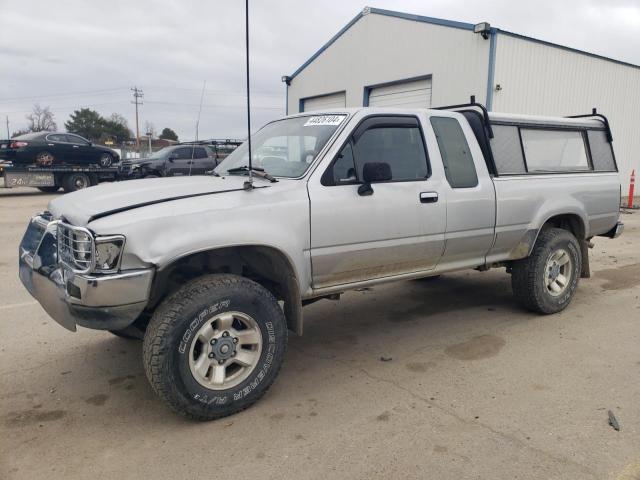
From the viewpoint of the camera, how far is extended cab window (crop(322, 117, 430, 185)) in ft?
12.2

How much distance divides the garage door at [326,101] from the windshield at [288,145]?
16745 mm

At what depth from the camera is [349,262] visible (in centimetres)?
373

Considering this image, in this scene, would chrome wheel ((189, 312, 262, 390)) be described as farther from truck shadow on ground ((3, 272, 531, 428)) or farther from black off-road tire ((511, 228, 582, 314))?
black off-road tire ((511, 228, 582, 314))

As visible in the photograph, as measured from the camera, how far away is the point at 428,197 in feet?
13.3

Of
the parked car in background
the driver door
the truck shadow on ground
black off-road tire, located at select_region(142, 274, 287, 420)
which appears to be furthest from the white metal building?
black off-road tire, located at select_region(142, 274, 287, 420)

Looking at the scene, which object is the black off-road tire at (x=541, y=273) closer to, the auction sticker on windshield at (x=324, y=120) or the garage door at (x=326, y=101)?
the auction sticker on windshield at (x=324, y=120)

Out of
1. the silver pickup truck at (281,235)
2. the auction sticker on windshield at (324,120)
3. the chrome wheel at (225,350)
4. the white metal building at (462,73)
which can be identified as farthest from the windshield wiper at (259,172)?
the white metal building at (462,73)

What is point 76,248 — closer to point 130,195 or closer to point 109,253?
point 109,253

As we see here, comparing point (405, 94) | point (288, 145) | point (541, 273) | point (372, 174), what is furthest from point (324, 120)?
point (405, 94)

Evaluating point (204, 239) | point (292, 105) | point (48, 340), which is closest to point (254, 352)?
point (204, 239)

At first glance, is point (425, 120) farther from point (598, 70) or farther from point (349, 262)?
point (598, 70)

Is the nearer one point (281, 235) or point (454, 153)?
point (281, 235)

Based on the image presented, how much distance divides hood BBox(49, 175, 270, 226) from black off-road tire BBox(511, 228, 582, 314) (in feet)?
9.49

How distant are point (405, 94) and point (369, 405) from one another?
16698 millimetres
